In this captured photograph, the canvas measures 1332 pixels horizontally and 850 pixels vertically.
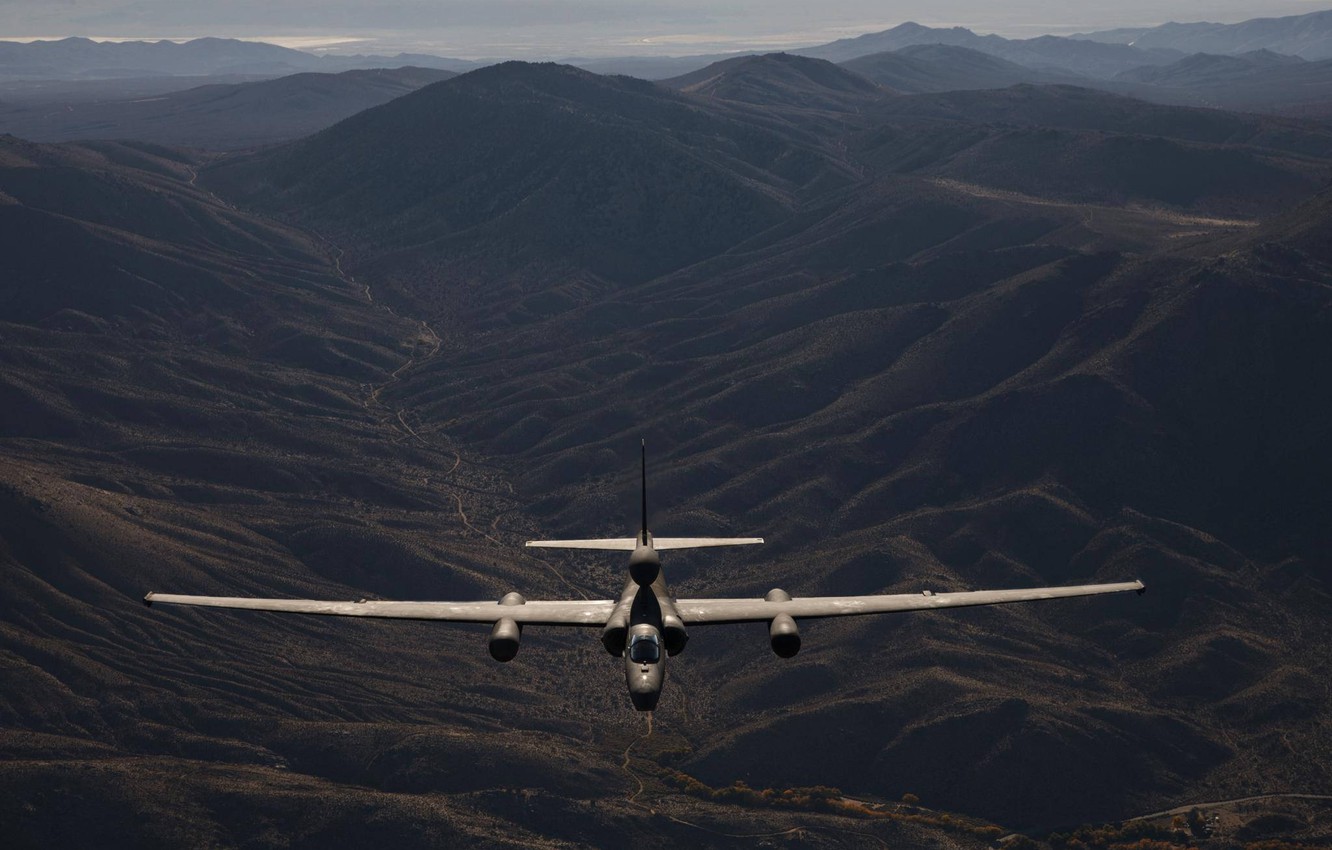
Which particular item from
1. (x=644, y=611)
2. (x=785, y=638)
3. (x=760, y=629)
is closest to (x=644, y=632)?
(x=644, y=611)

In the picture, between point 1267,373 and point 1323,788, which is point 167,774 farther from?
point 1267,373

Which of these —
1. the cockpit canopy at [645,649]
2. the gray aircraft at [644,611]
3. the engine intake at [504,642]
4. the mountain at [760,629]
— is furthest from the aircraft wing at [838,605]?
the mountain at [760,629]

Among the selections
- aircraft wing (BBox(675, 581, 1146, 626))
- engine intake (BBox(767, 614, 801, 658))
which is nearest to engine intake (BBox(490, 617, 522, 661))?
aircraft wing (BBox(675, 581, 1146, 626))

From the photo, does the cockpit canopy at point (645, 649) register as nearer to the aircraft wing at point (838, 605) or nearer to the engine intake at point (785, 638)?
the aircraft wing at point (838, 605)

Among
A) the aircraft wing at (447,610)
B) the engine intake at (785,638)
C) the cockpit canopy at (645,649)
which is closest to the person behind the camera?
the cockpit canopy at (645,649)

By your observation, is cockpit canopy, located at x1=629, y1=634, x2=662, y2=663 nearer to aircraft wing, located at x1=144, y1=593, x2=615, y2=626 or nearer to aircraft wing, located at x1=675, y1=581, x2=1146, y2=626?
aircraft wing, located at x1=675, y1=581, x2=1146, y2=626

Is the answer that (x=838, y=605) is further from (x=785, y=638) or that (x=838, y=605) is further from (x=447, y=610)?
(x=447, y=610)
